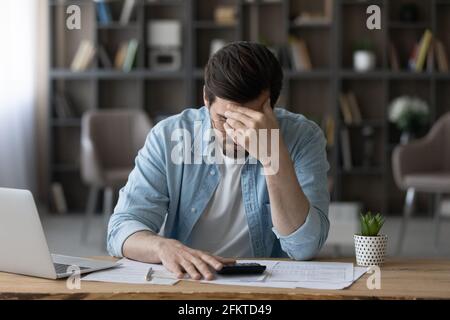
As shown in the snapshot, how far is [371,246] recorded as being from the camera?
69.1 inches

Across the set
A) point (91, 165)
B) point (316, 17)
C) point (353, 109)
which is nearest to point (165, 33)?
point (316, 17)

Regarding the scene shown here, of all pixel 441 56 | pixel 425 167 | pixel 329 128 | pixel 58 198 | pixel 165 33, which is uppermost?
pixel 165 33

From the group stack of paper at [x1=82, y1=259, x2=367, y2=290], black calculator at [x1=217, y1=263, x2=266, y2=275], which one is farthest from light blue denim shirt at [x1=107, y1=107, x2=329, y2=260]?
black calculator at [x1=217, y1=263, x2=266, y2=275]

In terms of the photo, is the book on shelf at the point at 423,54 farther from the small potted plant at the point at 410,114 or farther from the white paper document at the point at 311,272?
the white paper document at the point at 311,272

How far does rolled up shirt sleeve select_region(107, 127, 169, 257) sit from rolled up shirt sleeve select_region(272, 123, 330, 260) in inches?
11.5

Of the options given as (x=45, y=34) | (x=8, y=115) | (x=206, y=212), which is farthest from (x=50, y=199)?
(x=206, y=212)

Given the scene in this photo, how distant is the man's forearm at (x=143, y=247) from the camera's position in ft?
5.71

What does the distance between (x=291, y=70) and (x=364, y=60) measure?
549mm

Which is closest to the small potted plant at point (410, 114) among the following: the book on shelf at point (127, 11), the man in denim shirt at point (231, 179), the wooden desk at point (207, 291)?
the book on shelf at point (127, 11)

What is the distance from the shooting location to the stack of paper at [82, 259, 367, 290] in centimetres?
153

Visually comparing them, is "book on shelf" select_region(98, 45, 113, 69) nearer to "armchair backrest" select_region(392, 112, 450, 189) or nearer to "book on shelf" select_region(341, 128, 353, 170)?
"book on shelf" select_region(341, 128, 353, 170)

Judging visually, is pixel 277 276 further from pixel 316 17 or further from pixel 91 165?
pixel 316 17

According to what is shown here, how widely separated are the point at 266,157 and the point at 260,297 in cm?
42

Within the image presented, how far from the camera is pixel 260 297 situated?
1444 millimetres
